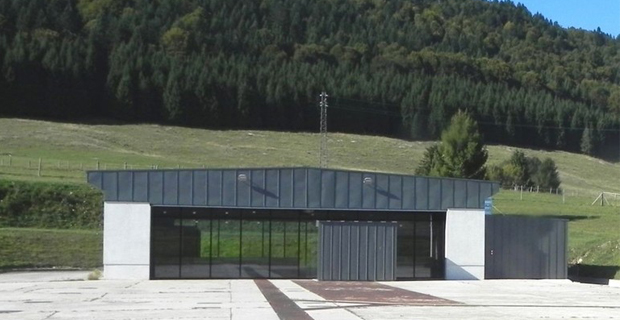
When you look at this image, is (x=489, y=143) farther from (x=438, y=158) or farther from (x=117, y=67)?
(x=438, y=158)

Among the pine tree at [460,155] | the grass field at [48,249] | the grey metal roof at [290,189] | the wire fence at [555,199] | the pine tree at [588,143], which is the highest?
the pine tree at [588,143]

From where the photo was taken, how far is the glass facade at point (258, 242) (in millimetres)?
40219

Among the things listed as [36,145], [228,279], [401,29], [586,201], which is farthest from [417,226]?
[401,29]

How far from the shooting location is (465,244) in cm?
4141

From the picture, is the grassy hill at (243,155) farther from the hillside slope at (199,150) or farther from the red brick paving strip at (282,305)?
the red brick paving strip at (282,305)

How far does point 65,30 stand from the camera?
137m

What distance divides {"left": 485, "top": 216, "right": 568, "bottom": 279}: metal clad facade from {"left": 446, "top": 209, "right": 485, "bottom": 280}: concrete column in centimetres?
64

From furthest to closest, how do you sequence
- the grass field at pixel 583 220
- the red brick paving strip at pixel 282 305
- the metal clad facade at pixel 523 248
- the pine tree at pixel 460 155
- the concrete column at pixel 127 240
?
the pine tree at pixel 460 155 < the grass field at pixel 583 220 < the metal clad facade at pixel 523 248 < the concrete column at pixel 127 240 < the red brick paving strip at pixel 282 305

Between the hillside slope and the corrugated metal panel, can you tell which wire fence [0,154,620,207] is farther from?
the corrugated metal panel

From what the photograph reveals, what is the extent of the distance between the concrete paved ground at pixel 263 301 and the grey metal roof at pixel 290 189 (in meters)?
3.20

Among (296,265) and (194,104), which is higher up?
(194,104)

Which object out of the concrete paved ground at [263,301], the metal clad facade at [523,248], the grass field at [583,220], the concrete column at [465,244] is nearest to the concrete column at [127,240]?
the concrete paved ground at [263,301]

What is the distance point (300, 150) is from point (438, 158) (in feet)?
97.9

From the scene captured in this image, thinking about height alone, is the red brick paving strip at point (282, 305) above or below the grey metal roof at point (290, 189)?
below
